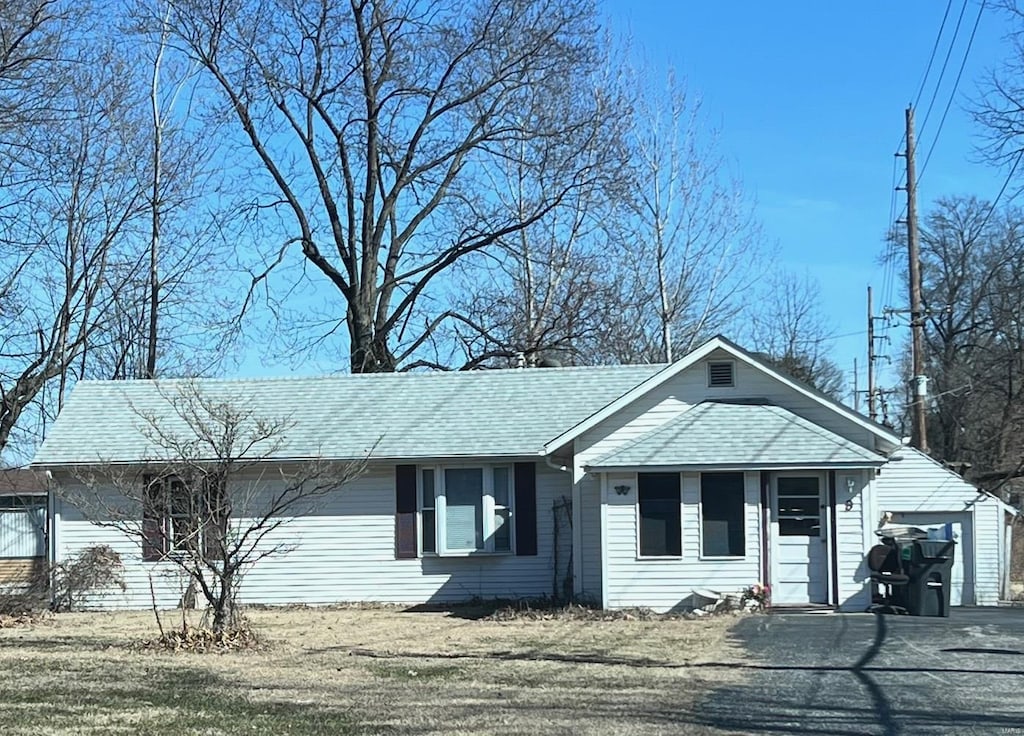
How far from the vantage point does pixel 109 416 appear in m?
23.4

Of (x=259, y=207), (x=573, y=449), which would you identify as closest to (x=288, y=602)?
(x=573, y=449)

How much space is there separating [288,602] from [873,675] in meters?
12.2

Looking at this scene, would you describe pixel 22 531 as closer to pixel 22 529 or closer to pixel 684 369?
pixel 22 529

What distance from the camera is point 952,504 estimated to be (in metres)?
22.6

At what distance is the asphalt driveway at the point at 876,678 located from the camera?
375 inches

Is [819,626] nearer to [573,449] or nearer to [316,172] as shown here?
[573,449]

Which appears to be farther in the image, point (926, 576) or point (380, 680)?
point (926, 576)

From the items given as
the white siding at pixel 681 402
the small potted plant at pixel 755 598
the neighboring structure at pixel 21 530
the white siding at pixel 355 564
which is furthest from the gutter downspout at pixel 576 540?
the neighboring structure at pixel 21 530

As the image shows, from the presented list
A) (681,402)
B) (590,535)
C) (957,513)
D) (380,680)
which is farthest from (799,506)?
(380,680)

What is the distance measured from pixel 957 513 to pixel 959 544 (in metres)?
0.58

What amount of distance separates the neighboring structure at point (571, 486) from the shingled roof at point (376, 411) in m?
0.05

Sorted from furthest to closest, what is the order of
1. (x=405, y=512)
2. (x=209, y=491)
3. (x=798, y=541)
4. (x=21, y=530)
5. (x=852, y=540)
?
1. (x=21, y=530)
2. (x=405, y=512)
3. (x=798, y=541)
4. (x=852, y=540)
5. (x=209, y=491)

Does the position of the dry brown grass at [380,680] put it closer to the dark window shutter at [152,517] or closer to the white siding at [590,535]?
the dark window shutter at [152,517]

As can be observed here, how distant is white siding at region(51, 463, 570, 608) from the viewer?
2139 centimetres
